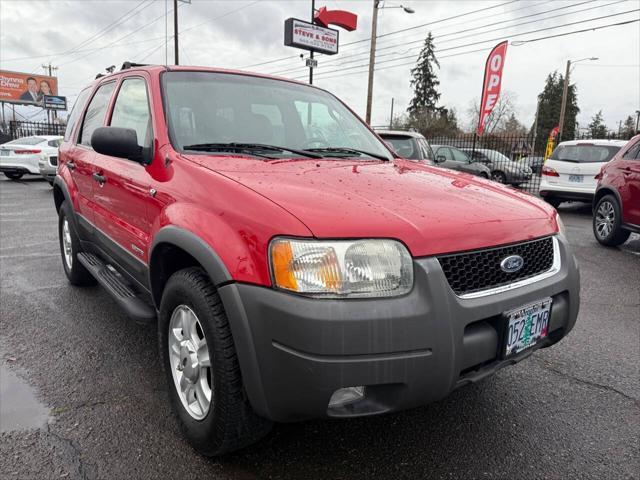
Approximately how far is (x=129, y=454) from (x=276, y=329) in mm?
1084

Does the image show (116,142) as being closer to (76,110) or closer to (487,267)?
(487,267)

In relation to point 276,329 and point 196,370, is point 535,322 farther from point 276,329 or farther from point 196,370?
point 196,370

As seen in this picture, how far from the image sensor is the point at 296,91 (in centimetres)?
341

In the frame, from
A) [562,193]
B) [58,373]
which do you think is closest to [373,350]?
[58,373]

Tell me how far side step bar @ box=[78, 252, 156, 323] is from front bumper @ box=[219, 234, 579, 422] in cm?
111

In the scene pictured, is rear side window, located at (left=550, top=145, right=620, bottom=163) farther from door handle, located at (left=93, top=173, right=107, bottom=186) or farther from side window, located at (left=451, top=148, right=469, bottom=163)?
door handle, located at (left=93, top=173, right=107, bottom=186)

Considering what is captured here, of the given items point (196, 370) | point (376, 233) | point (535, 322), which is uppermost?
point (376, 233)

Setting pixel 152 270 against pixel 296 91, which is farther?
pixel 296 91

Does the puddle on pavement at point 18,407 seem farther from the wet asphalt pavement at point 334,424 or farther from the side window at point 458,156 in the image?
the side window at point 458,156

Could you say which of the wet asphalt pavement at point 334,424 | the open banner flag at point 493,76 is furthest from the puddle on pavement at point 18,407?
the open banner flag at point 493,76

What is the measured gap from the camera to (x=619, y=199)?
21.6 feet

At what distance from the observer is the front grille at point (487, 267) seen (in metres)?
1.86

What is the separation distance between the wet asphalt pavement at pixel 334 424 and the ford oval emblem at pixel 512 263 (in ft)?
2.90

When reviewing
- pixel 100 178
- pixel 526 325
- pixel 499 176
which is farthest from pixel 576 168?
pixel 100 178
